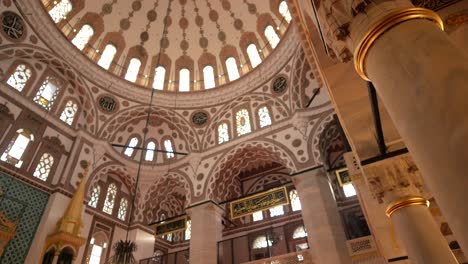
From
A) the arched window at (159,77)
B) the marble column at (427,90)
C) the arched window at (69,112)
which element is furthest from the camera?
the arched window at (159,77)

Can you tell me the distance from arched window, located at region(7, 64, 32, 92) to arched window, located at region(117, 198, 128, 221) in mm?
6395

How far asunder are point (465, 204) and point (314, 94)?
1070 centimetres

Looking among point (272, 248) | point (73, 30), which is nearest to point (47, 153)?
point (73, 30)

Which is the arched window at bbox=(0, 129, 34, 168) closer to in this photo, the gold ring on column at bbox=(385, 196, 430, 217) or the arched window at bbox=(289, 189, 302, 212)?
the gold ring on column at bbox=(385, 196, 430, 217)

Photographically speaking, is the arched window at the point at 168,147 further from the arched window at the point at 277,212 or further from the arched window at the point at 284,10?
the arched window at the point at 284,10

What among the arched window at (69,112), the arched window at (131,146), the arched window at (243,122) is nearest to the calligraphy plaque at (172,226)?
the arched window at (131,146)

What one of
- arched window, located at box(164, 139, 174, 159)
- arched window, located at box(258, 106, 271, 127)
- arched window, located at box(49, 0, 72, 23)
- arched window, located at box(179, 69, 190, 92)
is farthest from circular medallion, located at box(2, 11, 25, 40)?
arched window, located at box(258, 106, 271, 127)

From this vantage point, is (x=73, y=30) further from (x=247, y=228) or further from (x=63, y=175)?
(x=247, y=228)

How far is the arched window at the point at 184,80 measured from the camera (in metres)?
15.7

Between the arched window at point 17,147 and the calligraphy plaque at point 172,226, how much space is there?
238 inches

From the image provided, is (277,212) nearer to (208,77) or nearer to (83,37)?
(208,77)

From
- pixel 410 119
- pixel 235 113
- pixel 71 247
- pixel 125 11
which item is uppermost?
pixel 125 11

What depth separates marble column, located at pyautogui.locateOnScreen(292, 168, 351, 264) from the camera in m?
8.80

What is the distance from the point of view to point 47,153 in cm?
1109
